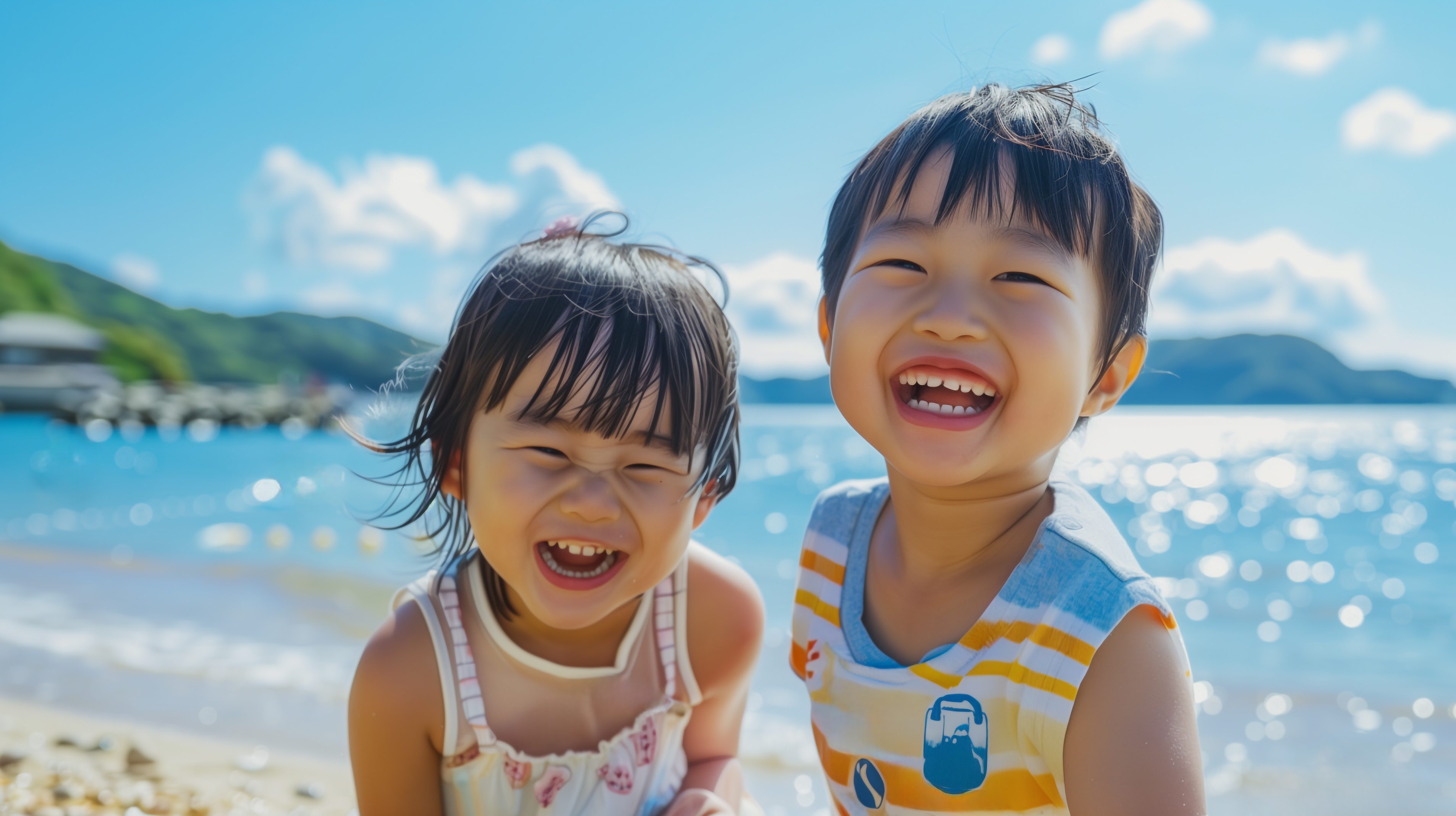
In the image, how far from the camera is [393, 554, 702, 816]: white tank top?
1778 mm

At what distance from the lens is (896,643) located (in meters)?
1.66

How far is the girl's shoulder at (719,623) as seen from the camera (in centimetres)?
200

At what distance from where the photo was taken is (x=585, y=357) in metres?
1.64

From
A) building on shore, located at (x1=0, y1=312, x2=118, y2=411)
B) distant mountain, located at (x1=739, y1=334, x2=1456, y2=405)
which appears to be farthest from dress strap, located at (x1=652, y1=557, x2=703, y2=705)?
distant mountain, located at (x1=739, y1=334, x2=1456, y2=405)

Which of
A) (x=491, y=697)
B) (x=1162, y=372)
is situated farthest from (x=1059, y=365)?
(x=491, y=697)

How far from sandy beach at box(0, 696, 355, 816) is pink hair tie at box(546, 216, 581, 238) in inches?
86.2

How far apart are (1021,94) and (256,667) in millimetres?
4866

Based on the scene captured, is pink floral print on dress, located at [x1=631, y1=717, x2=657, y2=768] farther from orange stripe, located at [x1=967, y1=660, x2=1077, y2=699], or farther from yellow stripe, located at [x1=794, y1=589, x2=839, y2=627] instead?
orange stripe, located at [x1=967, y1=660, x2=1077, y2=699]

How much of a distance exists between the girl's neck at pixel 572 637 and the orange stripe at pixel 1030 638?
29.0 inches

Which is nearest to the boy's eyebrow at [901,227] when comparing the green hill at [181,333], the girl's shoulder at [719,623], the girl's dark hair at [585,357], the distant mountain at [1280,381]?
the girl's dark hair at [585,357]

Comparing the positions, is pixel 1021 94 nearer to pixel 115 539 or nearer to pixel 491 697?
pixel 491 697

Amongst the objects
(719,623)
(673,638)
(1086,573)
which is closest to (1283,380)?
(719,623)

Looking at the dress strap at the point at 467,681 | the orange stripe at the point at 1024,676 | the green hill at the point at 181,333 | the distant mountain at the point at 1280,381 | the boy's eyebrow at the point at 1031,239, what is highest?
the distant mountain at the point at 1280,381

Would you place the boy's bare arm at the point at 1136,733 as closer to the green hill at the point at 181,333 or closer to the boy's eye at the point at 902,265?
the boy's eye at the point at 902,265
